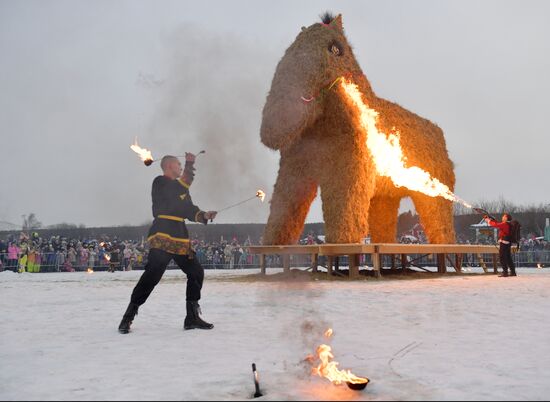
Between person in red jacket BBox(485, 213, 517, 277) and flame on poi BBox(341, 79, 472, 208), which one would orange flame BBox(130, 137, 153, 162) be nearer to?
flame on poi BBox(341, 79, 472, 208)

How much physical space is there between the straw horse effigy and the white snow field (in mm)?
→ 4111

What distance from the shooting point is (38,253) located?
957 inches

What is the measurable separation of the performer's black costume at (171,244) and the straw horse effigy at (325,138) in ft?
20.1

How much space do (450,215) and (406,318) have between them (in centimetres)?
926

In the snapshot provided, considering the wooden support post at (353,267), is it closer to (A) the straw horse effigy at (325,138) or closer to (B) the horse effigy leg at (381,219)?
(A) the straw horse effigy at (325,138)

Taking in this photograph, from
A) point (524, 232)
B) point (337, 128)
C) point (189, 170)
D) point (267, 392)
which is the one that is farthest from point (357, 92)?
point (524, 232)

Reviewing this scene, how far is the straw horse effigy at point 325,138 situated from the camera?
12.1m

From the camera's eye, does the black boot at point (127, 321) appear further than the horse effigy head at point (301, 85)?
No

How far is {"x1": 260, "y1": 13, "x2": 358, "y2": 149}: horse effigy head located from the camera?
39.3ft

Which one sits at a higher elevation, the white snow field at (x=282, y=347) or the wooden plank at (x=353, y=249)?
the wooden plank at (x=353, y=249)

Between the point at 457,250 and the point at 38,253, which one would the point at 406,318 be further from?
the point at 38,253

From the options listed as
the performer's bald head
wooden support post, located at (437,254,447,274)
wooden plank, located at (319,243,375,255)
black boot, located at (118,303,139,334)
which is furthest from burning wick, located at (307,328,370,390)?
wooden support post, located at (437,254,447,274)

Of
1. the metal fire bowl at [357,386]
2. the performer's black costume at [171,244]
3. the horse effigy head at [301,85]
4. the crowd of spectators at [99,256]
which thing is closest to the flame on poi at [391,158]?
the horse effigy head at [301,85]

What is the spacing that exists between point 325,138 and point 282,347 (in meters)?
8.61
